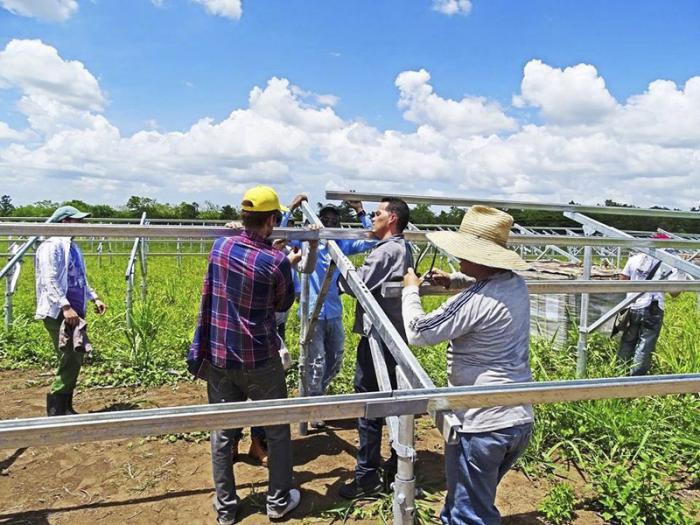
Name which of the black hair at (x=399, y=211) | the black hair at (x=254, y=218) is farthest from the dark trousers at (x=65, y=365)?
the black hair at (x=399, y=211)

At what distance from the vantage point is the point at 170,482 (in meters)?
2.84

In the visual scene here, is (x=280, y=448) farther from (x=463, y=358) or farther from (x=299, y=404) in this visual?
(x=299, y=404)

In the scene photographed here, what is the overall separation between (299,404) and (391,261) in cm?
142

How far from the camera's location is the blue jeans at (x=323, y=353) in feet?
11.5

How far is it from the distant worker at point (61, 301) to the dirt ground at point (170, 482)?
455mm

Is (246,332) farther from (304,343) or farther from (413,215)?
(413,215)

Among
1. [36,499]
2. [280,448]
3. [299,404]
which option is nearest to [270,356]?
[280,448]

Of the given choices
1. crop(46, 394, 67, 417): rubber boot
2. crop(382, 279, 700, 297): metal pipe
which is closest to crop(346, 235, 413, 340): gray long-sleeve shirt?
crop(382, 279, 700, 297): metal pipe

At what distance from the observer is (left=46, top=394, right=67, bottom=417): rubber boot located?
139 inches

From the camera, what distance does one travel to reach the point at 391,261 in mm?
2658

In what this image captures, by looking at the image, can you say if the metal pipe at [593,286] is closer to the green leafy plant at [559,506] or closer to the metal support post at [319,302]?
the metal support post at [319,302]

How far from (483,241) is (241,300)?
3.69ft

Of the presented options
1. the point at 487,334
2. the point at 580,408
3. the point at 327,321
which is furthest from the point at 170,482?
the point at 580,408

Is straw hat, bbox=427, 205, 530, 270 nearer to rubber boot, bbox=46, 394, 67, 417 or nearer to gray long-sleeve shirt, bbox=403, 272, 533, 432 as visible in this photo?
gray long-sleeve shirt, bbox=403, 272, 533, 432
